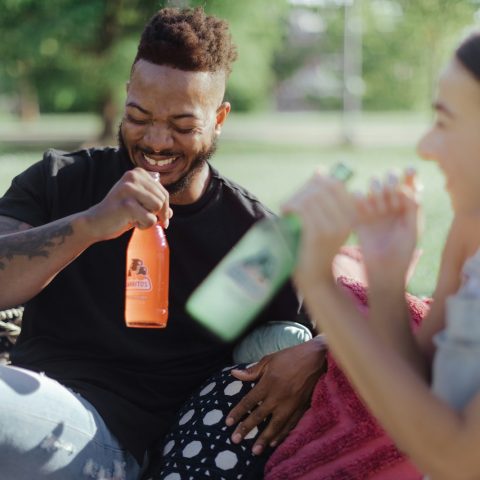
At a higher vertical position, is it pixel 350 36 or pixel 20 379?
pixel 20 379

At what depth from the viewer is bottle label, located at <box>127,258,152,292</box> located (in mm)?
3000

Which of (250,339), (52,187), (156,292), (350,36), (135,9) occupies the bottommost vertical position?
(350,36)

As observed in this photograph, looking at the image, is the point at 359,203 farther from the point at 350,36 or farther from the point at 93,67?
the point at 350,36

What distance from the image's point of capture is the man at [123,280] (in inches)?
104

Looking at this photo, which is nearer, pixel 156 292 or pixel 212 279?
pixel 212 279

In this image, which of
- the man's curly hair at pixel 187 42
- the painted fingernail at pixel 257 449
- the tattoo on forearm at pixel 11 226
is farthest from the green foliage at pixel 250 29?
the painted fingernail at pixel 257 449

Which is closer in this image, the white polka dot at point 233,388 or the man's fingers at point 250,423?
the man's fingers at point 250,423

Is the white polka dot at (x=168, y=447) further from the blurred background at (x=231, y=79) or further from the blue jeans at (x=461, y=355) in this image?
the blurred background at (x=231, y=79)

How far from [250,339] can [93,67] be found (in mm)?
21918

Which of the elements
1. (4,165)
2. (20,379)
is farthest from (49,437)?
(4,165)

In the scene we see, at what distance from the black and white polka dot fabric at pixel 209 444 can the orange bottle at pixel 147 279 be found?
0.30 metres

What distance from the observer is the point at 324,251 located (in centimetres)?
179

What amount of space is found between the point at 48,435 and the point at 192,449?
0.46 metres

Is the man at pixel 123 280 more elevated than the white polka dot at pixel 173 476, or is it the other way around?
the man at pixel 123 280
